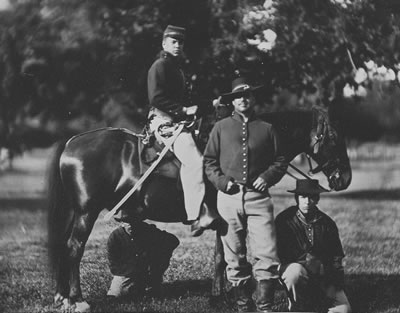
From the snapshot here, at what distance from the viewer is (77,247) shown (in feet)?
18.0

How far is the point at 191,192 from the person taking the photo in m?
5.32

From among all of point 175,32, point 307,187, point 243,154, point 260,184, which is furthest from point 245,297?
point 175,32

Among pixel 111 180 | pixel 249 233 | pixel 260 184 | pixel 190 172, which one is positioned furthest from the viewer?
pixel 111 180

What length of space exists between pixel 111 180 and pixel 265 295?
1.70 meters

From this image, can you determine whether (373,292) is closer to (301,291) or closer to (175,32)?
(301,291)

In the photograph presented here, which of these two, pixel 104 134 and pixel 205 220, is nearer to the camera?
pixel 205 220

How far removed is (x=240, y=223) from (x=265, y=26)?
78.4 inches

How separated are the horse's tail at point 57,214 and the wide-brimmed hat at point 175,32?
56.4 inches

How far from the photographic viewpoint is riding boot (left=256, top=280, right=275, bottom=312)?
5.17 meters

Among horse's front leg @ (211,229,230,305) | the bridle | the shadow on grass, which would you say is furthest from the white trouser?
the shadow on grass

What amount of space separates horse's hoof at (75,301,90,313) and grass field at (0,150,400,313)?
0.09m

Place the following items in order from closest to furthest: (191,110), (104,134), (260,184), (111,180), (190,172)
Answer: (260,184) < (190,172) < (191,110) < (111,180) < (104,134)

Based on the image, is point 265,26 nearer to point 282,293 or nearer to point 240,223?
point 240,223

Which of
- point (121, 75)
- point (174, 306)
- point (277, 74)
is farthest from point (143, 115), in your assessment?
point (174, 306)
